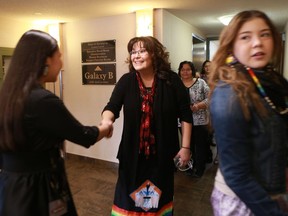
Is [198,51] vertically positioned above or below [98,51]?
above

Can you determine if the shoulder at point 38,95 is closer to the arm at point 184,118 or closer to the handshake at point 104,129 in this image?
the handshake at point 104,129

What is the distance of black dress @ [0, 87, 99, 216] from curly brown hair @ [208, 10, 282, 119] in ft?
1.88

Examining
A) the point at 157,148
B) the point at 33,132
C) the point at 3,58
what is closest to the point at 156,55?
the point at 157,148

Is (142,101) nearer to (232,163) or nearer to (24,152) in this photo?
(24,152)

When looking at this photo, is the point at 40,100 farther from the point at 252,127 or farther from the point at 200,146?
the point at 200,146

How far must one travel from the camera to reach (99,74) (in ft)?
12.1

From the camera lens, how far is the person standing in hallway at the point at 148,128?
5.52 ft

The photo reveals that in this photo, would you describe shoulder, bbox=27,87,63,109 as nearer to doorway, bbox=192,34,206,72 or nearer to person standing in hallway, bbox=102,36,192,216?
person standing in hallway, bbox=102,36,192,216

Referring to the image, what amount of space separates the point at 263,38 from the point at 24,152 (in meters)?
0.98

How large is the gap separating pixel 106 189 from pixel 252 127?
Result: 2.48 metres

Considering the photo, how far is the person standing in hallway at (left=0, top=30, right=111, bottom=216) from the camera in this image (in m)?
0.99

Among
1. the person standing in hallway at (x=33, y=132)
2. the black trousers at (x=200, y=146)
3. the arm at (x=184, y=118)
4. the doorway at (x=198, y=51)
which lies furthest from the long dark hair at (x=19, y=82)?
the doorway at (x=198, y=51)

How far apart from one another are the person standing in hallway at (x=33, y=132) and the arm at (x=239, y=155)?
0.58 meters

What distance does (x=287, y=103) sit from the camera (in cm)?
85
